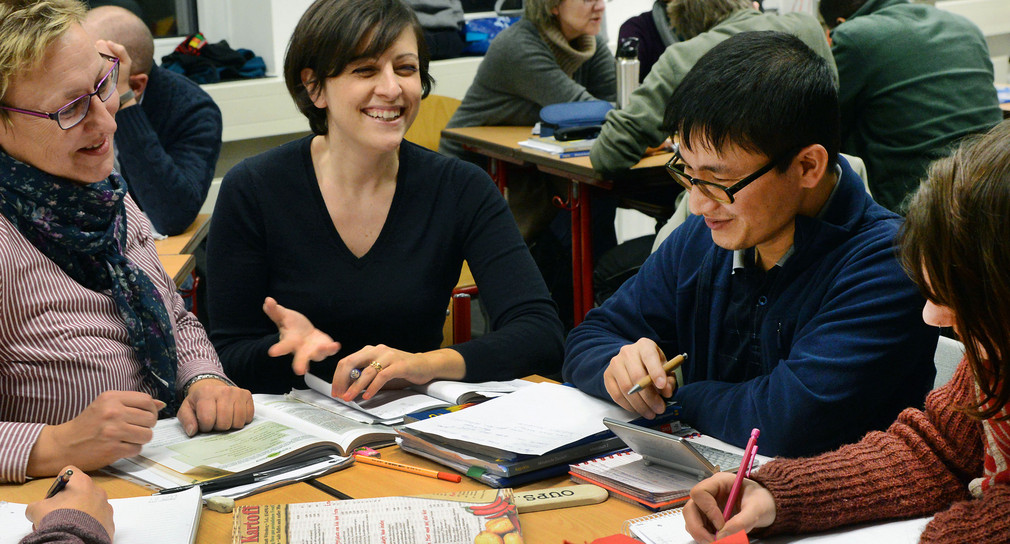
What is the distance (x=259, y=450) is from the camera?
4.63 ft

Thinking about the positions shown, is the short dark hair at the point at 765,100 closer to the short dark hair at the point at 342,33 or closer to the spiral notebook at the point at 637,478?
the spiral notebook at the point at 637,478

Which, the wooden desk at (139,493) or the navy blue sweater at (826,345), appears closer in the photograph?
the wooden desk at (139,493)

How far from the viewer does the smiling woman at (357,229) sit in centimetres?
197

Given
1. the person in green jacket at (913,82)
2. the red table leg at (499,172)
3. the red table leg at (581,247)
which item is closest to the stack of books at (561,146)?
the red table leg at (581,247)

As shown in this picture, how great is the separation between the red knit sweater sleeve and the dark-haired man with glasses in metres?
0.16

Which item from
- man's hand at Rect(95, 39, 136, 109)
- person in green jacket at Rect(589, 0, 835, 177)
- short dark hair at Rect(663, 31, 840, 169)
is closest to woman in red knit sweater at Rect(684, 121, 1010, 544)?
short dark hair at Rect(663, 31, 840, 169)

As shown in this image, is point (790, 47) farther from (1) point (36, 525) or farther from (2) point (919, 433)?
(1) point (36, 525)

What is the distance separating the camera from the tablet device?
123cm

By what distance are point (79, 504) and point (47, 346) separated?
45 cm

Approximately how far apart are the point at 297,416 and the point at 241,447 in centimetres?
14

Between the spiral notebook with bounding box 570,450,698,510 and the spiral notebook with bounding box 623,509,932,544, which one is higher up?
the spiral notebook with bounding box 623,509,932,544

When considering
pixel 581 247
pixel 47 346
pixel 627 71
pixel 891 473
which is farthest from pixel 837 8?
pixel 47 346

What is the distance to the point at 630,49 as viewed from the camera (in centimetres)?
387

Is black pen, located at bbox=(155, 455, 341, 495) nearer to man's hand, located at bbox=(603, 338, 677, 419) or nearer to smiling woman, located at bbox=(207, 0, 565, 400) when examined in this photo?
man's hand, located at bbox=(603, 338, 677, 419)
